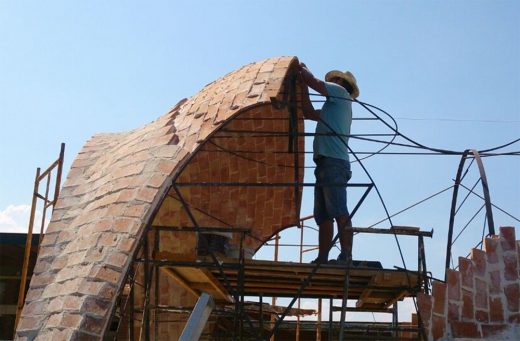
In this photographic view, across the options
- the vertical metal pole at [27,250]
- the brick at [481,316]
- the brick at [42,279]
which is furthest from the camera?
the vertical metal pole at [27,250]

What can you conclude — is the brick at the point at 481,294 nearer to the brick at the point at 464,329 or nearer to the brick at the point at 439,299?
the brick at the point at 464,329

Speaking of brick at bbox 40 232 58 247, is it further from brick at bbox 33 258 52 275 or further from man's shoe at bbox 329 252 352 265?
man's shoe at bbox 329 252 352 265

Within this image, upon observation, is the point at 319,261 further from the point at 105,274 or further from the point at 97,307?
the point at 97,307

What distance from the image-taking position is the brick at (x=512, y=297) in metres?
6.17

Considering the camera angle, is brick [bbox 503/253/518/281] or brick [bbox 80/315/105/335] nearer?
brick [bbox 503/253/518/281]

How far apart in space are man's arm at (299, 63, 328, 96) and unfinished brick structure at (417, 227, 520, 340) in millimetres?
2837

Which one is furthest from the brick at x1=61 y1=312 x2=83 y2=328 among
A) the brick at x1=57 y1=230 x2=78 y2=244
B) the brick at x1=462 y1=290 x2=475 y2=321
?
the brick at x1=462 y1=290 x2=475 y2=321

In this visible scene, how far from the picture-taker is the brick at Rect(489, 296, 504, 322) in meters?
6.20

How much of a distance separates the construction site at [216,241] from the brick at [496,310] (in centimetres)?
2

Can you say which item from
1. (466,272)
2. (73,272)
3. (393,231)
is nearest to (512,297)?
(466,272)

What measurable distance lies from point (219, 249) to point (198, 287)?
116 centimetres

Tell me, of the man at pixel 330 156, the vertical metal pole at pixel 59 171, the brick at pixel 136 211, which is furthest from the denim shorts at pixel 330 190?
the vertical metal pole at pixel 59 171

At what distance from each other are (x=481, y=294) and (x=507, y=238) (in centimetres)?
50

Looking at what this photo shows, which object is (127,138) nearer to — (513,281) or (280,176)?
(280,176)
